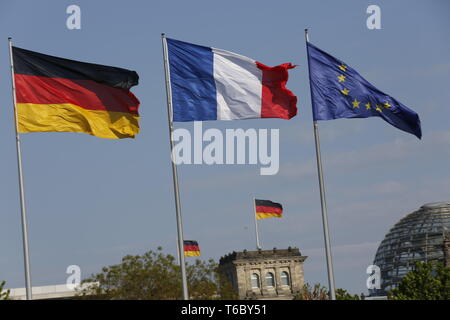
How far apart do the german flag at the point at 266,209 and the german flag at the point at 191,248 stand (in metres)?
8.12

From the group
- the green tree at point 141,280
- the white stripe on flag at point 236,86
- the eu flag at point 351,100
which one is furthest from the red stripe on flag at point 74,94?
the green tree at point 141,280

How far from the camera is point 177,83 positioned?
28922 millimetres

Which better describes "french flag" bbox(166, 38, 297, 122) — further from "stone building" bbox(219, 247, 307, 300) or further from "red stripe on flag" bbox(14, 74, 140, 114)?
"stone building" bbox(219, 247, 307, 300)

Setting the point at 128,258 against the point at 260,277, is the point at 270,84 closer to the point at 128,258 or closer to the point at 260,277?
the point at 128,258

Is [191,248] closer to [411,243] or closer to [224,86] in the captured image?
[411,243]

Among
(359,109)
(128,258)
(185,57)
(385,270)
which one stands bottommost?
(385,270)

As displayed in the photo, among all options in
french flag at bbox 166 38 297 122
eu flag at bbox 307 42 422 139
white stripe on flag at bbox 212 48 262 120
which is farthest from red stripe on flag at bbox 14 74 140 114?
eu flag at bbox 307 42 422 139

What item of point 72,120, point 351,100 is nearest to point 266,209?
point 351,100

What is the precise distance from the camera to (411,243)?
136 m

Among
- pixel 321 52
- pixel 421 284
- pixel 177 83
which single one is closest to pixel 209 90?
pixel 177 83

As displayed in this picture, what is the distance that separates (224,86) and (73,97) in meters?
5.57

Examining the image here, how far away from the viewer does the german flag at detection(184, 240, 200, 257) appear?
292 feet
